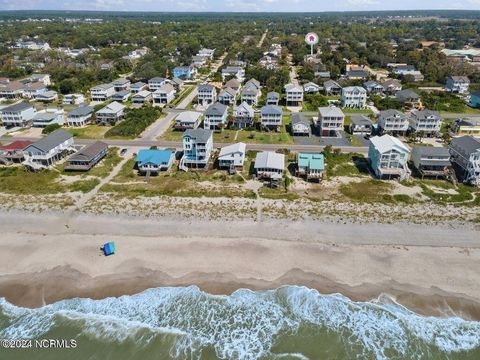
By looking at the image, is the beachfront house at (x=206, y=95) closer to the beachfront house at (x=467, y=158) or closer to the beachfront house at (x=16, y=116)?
the beachfront house at (x=16, y=116)

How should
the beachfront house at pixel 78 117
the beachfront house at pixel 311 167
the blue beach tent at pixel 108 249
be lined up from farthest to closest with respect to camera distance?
the beachfront house at pixel 78 117
the beachfront house at pixel 311 167
the blue beach tent at pixel 108 249

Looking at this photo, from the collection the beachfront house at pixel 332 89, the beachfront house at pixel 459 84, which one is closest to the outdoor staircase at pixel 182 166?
the beachfront house at pixel 332 89

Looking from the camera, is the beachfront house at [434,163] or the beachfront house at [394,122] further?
the beachfront house at [394,122]

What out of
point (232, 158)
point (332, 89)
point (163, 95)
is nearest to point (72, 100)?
point (163, 95)

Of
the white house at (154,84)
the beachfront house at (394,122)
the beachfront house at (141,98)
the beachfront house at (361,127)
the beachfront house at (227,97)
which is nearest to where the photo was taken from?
the beachfront house at (394,122)

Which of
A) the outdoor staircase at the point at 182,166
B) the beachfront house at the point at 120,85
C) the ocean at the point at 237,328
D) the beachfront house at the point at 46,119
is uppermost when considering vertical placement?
the beachfront house at the point at 120,85

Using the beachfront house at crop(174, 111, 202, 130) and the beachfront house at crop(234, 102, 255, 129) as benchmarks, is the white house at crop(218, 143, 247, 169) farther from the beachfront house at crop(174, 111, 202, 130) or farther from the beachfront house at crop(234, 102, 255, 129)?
the beachfront house at crop(174, 111, 202, 130)

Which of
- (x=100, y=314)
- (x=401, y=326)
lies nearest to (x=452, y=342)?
(x=401, y=326)
